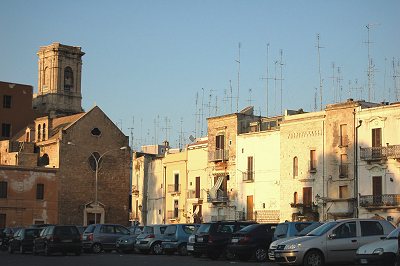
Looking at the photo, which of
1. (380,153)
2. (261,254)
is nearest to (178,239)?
(261,254)

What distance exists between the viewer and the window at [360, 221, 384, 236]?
2744cm

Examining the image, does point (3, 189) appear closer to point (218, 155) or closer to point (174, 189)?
point (174, 189)

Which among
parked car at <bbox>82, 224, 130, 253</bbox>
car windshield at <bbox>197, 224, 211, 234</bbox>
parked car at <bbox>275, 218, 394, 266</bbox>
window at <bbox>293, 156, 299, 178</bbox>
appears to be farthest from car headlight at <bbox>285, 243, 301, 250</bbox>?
window at <bbox>293, 156, 299, 178</bbox>

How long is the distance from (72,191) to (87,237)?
3465 cm

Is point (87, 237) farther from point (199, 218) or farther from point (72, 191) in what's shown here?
point (72, 191)

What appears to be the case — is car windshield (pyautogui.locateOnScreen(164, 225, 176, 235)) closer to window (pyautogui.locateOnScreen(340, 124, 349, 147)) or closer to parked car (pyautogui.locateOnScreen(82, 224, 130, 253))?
parked car (pyautogui.locateOnScreen(82, 224, 130, 253))

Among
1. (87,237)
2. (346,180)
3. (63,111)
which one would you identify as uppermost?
(63,111)

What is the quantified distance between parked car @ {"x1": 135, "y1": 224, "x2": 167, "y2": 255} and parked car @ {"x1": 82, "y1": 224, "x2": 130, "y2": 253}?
10.8 ft

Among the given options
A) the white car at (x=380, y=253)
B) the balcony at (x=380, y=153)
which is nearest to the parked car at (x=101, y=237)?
the balcony at (x=380, y=153)

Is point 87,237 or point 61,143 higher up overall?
point 61,143

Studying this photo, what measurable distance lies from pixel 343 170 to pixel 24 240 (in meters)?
26.4

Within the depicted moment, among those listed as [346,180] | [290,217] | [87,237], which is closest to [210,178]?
[290,217]

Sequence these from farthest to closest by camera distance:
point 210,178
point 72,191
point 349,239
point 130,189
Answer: point 130,189, point 72,191, point 210,178, point 349,239

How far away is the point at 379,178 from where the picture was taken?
192 feet
